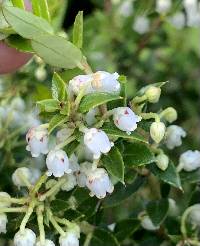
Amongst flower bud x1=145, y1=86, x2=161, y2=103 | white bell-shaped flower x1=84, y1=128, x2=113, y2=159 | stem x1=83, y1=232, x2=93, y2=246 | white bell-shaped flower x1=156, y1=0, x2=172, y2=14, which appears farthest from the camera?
white bell-shaped flower x1=156, y1=0, x2=172, y2=14

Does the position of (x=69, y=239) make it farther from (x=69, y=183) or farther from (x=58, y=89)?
(x=58, y=89)

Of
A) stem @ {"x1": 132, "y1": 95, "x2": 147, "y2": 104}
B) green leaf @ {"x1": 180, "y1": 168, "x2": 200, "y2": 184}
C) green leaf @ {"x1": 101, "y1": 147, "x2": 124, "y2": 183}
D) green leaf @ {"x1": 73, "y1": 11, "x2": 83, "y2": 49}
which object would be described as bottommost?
green leaf @ {"x1": 180, "y1": 168, "x2": 200, "y2": 184}

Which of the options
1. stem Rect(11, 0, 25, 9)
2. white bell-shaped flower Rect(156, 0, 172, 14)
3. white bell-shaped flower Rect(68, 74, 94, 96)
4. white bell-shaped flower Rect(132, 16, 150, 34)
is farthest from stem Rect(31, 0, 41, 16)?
white bell-shaped flower Rect(132, 16, 150, 34)

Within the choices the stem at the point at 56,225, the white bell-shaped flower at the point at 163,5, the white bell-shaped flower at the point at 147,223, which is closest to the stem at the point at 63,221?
the stem at the point at 56,225

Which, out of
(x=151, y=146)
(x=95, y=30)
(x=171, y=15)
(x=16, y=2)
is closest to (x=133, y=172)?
(x=151, y=146)

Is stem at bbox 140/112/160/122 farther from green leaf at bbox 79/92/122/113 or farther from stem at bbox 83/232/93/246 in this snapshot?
stem at bbox 83/232/93/246

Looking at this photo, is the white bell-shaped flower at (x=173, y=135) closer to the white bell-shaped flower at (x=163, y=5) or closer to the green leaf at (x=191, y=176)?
the green leaf at (x=191, y=176)

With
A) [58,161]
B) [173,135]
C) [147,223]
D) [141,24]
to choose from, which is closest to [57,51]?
[58,161]
